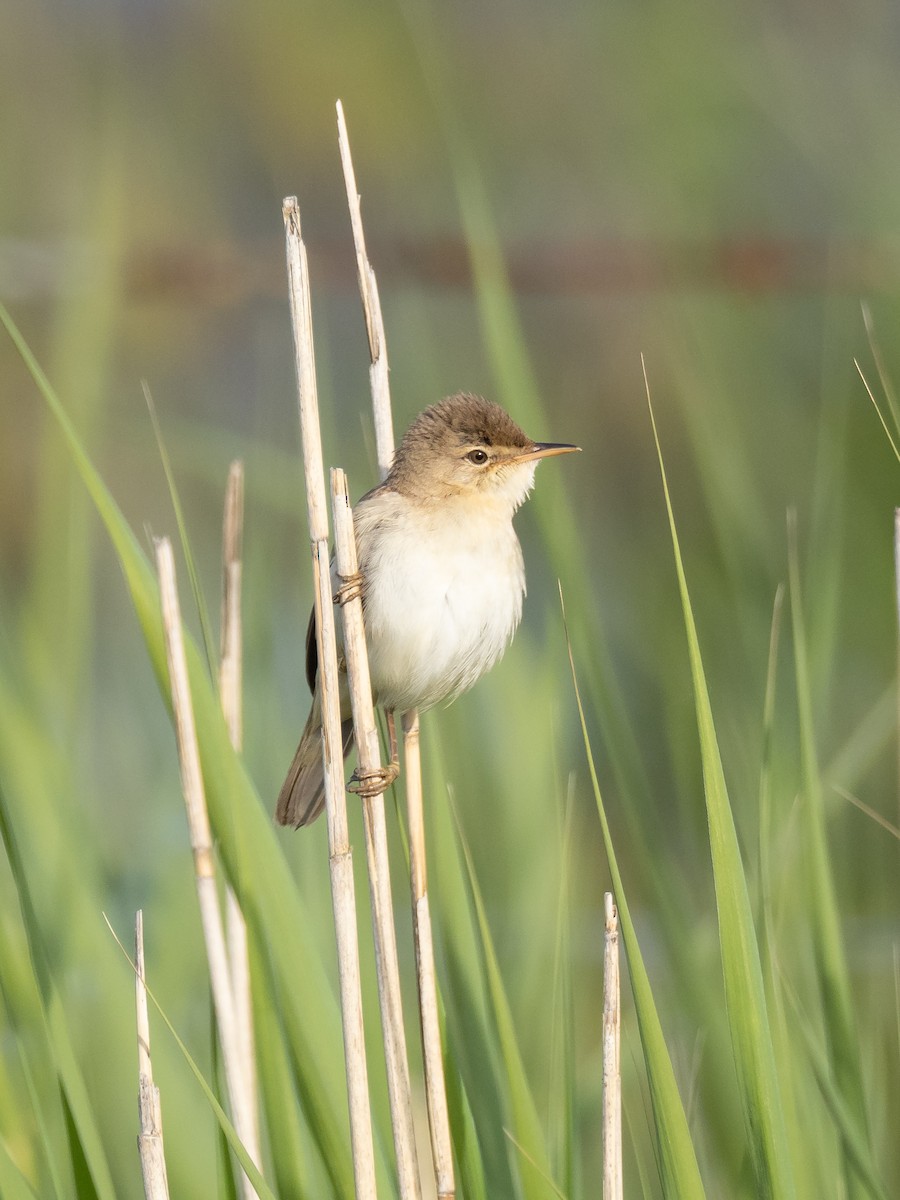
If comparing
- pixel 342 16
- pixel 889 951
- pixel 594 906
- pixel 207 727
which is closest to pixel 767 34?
pixel 342 16

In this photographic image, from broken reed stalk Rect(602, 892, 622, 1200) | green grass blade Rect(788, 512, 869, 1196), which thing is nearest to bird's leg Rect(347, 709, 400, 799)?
broken reed stalk Rect(602, 892, 622, 1200)

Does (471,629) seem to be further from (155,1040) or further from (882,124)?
(882,124)

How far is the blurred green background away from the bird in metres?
0.09

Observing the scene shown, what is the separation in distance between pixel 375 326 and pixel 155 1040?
37.9 inches

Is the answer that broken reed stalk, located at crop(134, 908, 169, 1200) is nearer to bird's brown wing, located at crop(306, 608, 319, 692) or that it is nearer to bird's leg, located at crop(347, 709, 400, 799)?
bird's leg, located at crop(347, 709, 400, 799)

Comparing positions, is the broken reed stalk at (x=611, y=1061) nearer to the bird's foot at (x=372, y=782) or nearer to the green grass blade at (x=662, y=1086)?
the green grass blade at (x=662, y=1086)

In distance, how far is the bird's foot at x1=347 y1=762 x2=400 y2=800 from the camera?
1.63 metres

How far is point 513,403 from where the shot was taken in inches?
74.8

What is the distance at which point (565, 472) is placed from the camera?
17.8ft

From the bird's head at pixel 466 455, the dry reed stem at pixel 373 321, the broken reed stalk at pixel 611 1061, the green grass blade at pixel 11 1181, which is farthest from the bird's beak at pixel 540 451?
the green grass blade at pixel 11 1181

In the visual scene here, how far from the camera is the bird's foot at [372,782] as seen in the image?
5.36ft

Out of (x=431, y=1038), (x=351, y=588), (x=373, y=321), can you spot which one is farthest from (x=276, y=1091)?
(x=373, y=321)

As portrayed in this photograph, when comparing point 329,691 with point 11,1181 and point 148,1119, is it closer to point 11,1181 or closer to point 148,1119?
point 148,1119

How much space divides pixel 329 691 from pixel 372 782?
0.55ft
